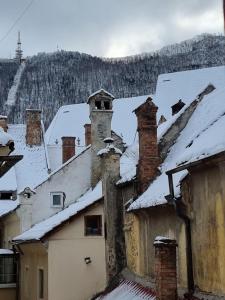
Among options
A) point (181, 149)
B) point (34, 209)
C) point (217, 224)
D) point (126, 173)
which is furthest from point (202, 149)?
point (34, 209)

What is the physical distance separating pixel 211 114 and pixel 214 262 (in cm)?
573

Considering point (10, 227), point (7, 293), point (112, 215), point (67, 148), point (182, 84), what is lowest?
point (7, 293)

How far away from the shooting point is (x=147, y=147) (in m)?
17.2

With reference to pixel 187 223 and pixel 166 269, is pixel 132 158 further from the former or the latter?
pixel 166 269

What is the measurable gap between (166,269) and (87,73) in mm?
101308

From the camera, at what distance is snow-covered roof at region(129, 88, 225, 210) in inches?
472

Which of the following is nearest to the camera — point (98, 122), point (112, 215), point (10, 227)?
point (112, 215)

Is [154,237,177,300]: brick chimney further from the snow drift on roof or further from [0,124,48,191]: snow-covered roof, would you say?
the snow drift on roof

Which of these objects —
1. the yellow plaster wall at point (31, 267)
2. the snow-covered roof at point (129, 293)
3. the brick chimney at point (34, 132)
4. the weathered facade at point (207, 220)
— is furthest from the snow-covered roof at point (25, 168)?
the weathered facade at point (207, 220)

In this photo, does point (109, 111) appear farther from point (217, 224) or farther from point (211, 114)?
point (217, 224)

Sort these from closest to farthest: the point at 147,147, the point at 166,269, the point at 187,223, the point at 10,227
A: the point at 166,269
the point at 187,223
the point at 147,147
the point at 10,227

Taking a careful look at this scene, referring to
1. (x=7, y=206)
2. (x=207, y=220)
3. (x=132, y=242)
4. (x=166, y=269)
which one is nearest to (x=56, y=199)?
(x=7, y=206)

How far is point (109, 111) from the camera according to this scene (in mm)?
27750

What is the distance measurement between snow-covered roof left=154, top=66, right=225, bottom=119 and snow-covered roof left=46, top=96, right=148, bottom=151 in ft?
6.63
